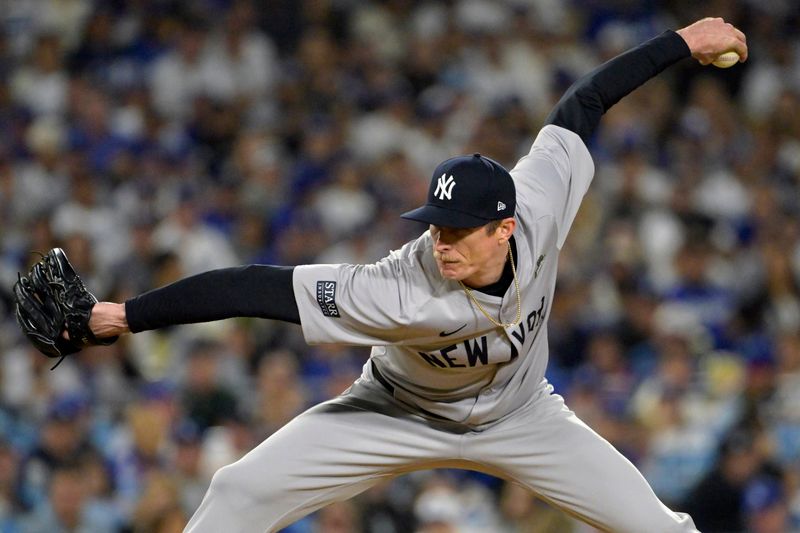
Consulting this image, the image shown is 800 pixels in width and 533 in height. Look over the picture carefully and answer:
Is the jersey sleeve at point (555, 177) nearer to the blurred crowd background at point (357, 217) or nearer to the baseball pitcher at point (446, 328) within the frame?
the baseball pitcher at point (446, 328)

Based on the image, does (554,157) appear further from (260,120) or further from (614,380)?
(260,120)

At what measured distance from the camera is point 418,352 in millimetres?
3461

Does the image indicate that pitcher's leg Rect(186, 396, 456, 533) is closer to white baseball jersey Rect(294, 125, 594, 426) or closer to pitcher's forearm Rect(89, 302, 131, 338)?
white baseball jersey Rect(294, 125, 594, 426)

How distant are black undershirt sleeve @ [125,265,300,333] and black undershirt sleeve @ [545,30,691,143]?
44.5 inches

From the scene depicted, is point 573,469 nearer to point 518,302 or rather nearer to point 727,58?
point 518,302

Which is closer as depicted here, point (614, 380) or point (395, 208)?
point (614, 380)

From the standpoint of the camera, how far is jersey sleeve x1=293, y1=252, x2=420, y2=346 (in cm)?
327

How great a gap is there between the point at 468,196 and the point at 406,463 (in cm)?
95

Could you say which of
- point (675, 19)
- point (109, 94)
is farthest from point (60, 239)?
point (675, 19)

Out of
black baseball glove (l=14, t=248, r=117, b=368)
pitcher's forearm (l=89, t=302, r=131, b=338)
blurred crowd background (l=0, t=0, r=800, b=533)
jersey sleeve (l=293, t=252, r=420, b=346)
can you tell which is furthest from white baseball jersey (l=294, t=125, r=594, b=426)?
blurred crowd background (l=0, t=0, r=800, b=533)

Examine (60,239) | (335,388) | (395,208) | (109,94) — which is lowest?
(335,388)

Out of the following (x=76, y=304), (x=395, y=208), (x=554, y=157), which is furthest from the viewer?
(x=395, y=208)

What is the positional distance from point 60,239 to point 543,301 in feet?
14.1

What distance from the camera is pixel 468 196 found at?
3197mm
